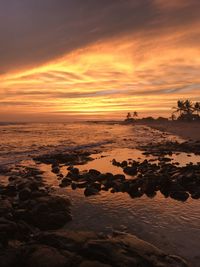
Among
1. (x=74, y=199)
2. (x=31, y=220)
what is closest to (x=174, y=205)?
(x=74, y=199)

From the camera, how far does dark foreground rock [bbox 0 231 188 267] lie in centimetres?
713

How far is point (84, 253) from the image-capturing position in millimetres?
7477

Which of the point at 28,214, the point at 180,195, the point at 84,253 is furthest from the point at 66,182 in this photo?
the point at 84,253

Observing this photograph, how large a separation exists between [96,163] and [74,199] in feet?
33.7

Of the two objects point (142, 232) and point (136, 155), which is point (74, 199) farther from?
point (136, 155)

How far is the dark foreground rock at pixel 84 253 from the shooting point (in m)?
7.13

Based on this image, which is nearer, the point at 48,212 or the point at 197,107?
the point at 48,212

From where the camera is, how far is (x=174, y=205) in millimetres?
12812

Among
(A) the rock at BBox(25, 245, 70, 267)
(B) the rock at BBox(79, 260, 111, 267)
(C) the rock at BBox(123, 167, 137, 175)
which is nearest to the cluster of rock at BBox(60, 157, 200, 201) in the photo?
(C) the rock at BBox(123, 167, 137, 175)

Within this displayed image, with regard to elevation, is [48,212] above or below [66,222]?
above

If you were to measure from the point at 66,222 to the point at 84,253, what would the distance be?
3774mm

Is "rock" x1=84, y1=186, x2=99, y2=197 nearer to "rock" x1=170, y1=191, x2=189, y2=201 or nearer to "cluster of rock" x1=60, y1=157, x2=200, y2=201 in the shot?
"cluster of rock" x1=60, y1=157, x2=200, y2=201

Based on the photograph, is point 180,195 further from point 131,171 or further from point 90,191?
point 131,171

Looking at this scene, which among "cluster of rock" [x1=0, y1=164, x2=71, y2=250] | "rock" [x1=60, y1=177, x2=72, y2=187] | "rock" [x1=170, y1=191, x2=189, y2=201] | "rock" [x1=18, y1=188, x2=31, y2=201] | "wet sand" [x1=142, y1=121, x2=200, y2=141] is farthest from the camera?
"wet sand" [x1=142, y1=121, x2=200, y2=141]
